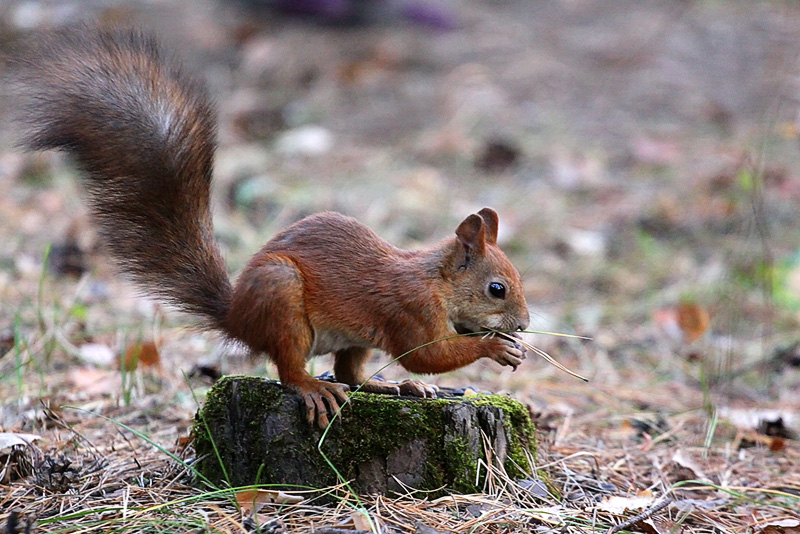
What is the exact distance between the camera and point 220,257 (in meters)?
2.50

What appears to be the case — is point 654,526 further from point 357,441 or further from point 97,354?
point 97,354

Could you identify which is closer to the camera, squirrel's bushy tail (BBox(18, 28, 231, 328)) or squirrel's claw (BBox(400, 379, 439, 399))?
squirrel's bushy tail (BBox(18, 28, 231, 328))

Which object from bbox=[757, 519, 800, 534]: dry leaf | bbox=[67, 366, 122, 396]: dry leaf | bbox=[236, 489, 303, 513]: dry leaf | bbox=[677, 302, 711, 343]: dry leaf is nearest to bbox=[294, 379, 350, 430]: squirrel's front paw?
bbox=[236, 489, 303, 513]: dry leaf

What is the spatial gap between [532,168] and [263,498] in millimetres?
5242

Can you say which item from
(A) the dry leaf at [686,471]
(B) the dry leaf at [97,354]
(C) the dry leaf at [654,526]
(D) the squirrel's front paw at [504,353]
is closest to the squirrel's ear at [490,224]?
(D) the squirrel's front paw at [504,353]

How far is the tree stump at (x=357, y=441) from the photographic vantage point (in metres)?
2.25

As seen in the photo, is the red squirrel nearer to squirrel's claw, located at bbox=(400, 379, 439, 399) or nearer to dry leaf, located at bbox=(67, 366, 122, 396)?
squirrel's claw, located at bbox=(400, 379, 439, 399)

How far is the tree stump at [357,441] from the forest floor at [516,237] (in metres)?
0.07

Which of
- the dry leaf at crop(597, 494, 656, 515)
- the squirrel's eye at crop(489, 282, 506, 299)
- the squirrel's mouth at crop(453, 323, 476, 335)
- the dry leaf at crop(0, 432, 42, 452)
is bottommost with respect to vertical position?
the dry leaf at crop(597, 494, 656, 515)

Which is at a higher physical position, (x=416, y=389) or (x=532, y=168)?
(x=532, y=168)

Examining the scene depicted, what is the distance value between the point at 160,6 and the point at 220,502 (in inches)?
329

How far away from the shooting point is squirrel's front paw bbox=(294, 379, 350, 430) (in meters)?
2.22

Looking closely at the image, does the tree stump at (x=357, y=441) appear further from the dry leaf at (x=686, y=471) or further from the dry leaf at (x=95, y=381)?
the dry leaf at (x=95, y=381)

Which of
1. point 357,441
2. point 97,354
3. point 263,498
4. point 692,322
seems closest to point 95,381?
point 97,354
